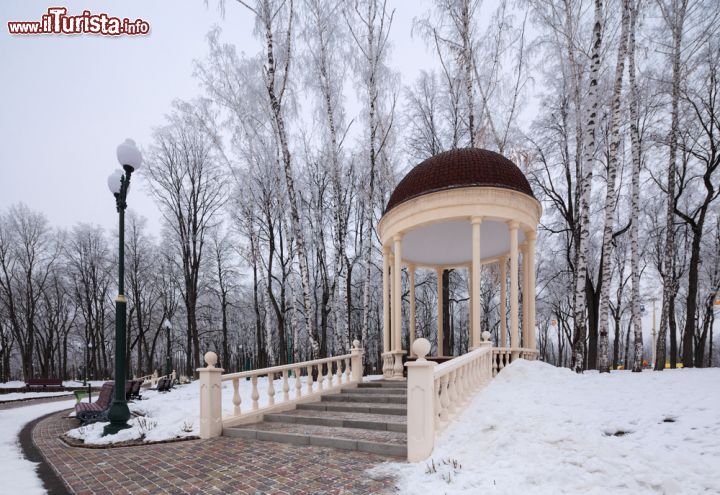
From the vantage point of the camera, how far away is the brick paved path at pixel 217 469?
167 inches

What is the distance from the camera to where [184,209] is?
21328 mm

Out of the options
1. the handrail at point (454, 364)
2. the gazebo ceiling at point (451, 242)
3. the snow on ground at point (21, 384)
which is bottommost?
the snow on ground at point (21, 384)

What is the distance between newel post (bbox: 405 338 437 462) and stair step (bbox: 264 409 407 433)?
136 cm

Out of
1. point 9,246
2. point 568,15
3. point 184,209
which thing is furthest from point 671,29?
point 9,246

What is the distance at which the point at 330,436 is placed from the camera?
614 cm

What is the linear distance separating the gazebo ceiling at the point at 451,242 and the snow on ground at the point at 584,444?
504 cm

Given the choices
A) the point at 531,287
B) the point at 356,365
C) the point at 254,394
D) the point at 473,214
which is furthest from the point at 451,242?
the point at 254,394

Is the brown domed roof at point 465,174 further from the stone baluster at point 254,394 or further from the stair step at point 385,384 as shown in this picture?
the stone baluster at point 254,394

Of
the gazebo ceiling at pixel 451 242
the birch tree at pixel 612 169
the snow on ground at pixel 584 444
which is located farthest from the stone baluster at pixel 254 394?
the birch tree at pixel 612 169

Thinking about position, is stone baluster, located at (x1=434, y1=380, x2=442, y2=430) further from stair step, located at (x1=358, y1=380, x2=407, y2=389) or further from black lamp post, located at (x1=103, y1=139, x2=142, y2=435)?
black lamp post, located at (x1=103, y1=139, x2=142, y2=435)

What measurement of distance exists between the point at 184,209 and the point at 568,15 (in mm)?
19874

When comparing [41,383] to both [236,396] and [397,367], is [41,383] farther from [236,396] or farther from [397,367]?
[397,367]

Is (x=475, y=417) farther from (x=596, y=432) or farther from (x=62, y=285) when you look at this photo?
(x=62, y=285)

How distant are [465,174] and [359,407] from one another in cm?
591
